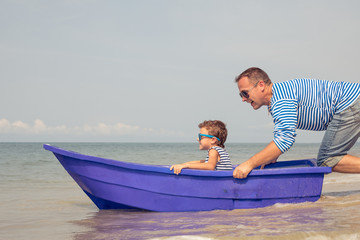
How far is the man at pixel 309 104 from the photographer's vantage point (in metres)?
3.67

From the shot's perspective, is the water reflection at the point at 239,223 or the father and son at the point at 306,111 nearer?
the water reflection at the point at 239,223

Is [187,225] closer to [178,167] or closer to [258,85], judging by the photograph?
[178,167]

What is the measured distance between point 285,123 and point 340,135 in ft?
2.53

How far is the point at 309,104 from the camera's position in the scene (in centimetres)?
376

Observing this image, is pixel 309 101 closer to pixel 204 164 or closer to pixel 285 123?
pixel 285 123

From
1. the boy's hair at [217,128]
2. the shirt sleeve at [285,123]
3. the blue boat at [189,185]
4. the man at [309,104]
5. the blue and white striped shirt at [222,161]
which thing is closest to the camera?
the shirt sleeve at [285,123]

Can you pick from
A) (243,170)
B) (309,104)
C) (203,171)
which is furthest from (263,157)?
(309,104)

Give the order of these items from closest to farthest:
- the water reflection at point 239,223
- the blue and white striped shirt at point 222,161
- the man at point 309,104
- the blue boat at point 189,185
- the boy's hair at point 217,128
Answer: the water reflection at point 239,223 < the man at point 309,104 < the blue boat at point 189,185 < the blue and white striped shirt at point 222,161 < the boy's hair at point 217,128

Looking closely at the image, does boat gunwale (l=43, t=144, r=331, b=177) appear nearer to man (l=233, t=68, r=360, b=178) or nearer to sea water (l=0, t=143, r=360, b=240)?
man (l=233, t=68, r=360, b=178)

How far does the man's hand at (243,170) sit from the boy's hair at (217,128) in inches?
30.3

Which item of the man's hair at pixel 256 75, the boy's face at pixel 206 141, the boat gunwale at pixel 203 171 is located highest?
the man's hair at pixel 256 75

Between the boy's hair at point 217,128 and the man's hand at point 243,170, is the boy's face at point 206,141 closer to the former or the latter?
the boy's hair at point 217,128

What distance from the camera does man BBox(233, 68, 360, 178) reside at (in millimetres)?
3666

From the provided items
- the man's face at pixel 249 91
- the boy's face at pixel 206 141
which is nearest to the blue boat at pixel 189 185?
the boy's face at pixel 206 141
